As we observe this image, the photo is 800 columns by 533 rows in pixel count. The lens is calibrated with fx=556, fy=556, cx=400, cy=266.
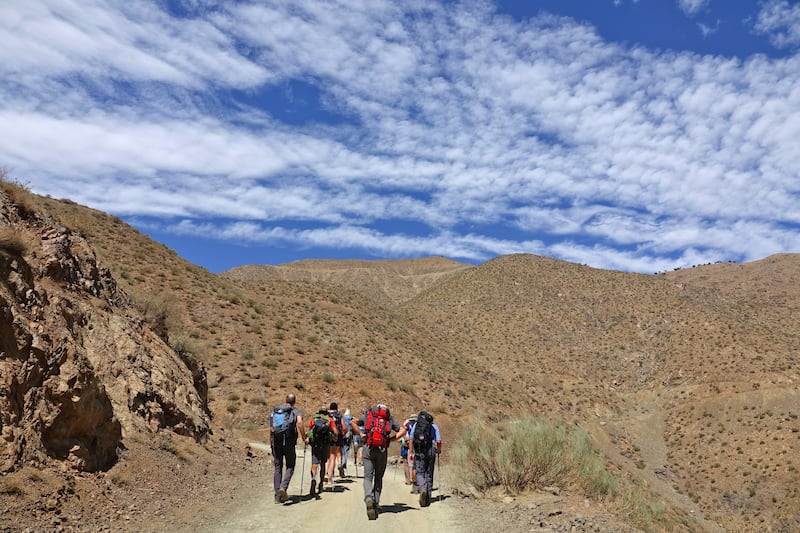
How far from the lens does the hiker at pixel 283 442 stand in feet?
30.7

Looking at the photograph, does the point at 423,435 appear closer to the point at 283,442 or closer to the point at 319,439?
the point at 319,439

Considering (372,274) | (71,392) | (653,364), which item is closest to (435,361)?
(653,364)

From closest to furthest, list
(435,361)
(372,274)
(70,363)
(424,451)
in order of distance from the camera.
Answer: (70,363)
(424,451)
(435,361)
(372,274)

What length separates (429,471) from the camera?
1034cm

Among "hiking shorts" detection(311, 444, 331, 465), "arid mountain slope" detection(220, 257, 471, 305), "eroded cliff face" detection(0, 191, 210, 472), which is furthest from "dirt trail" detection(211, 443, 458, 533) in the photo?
"arid mountain slope" detection(220, 257, 471, 305)

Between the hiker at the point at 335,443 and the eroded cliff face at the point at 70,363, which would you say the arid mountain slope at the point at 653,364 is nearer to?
the hiker at the point at 335,443

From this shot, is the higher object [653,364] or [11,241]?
[11,241]

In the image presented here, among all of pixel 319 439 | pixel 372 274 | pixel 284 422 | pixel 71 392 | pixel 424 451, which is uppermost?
pixel 372 274

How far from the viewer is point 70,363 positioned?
8.28 m

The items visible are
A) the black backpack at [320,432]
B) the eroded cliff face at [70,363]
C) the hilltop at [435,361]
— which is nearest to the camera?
the eroded cliff face at [70,363]

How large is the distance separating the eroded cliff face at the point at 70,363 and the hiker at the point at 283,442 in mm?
2476

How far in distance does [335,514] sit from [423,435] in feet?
6.87

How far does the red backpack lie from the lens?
885 cm

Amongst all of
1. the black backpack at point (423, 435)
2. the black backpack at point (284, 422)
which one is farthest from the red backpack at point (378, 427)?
the black backpack at point (284, 422)
